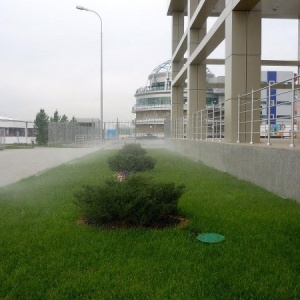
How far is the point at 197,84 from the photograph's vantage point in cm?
1925

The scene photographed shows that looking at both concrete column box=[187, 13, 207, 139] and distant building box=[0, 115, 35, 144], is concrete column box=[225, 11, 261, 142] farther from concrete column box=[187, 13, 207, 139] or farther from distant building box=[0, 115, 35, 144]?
distant building box=[0, 115, 35, 144]

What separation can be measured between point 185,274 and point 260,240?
1.25 m

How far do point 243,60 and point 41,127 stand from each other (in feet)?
118

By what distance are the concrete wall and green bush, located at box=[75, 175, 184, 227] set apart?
7.03ft

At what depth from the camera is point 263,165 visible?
7.59 m

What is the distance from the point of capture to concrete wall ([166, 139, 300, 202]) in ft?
20.6

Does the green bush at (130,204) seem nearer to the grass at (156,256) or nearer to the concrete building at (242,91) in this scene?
the grass at (156,256)

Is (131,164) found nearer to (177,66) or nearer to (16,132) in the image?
(177,66)

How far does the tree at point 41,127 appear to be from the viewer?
140ft

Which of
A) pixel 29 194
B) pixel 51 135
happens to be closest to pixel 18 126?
pixel 51 135

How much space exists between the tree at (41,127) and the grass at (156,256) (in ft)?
124

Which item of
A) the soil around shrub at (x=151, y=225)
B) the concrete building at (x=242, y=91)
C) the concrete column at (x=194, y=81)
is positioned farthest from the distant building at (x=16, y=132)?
the soil around shrub at (x=151, y=225)

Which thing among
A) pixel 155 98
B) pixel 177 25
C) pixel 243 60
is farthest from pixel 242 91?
pixel 155 98

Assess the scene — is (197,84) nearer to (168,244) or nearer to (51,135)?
(168,244)
